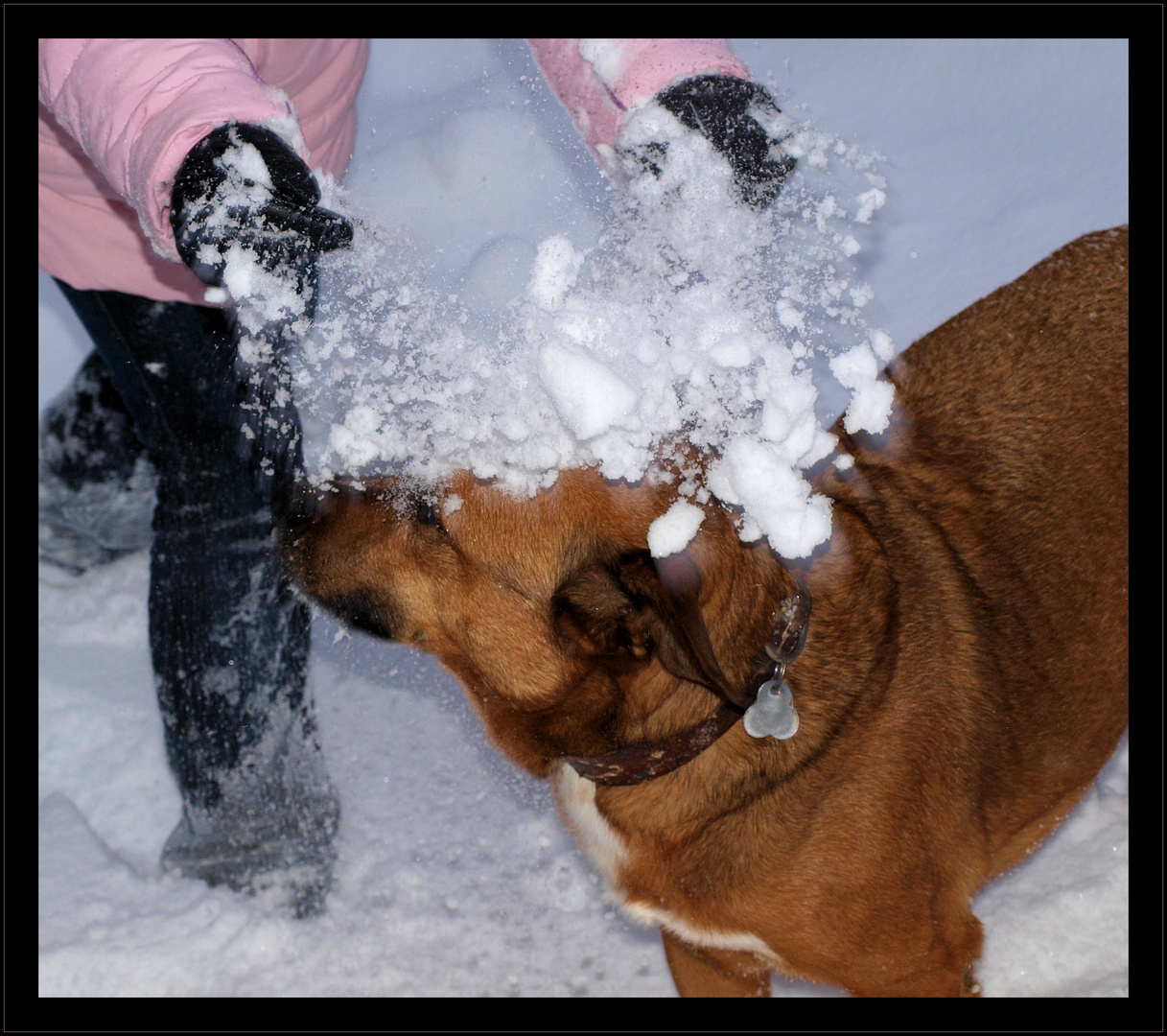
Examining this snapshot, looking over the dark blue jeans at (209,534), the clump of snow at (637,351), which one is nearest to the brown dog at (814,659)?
the clump of snow at (637,351)

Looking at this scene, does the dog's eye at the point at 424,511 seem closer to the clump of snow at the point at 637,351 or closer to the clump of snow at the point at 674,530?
the clump of snow at the point at 637,351

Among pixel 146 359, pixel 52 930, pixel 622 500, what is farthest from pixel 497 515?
pixel 52 930

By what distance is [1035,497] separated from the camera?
2588 millimetres

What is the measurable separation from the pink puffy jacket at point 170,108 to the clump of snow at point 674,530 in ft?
3.54

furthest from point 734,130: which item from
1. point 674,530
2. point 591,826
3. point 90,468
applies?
point 90,468

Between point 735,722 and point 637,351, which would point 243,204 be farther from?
point 735,722

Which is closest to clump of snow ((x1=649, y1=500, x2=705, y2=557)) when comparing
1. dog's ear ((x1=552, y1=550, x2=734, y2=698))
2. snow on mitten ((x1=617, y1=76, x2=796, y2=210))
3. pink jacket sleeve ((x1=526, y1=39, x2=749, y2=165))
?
dog's ear ((x1=552, y1=550, x2=734, y2=698))

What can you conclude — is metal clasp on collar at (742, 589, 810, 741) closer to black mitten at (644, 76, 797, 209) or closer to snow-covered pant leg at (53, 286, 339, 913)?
black mitten at (644, 76, 797, 209)

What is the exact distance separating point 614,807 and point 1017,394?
1.59 meters

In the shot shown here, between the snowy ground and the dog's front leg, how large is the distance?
0.78 feet

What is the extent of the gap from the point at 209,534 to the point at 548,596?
1.26m

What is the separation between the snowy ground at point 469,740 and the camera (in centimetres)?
292

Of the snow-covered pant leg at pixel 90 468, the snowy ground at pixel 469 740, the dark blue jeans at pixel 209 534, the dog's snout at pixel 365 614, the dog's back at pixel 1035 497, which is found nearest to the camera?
the dog's snout at pixel 365 614

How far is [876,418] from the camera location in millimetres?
1899
